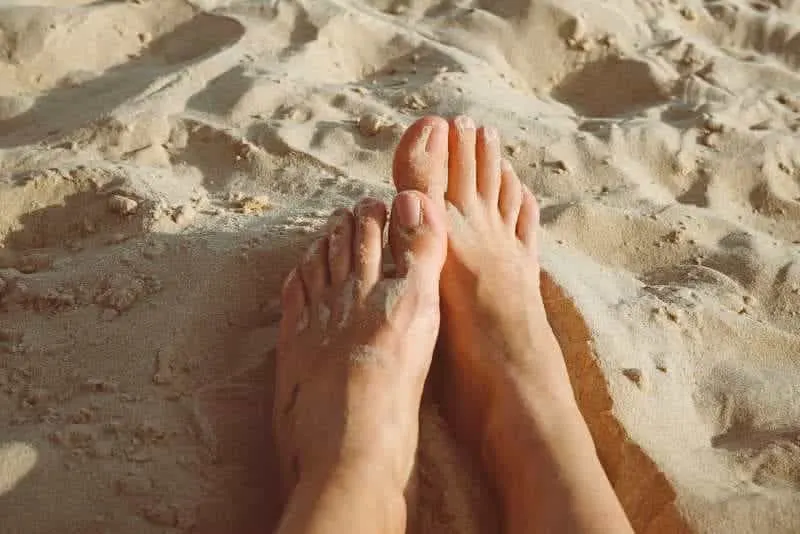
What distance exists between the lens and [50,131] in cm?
192

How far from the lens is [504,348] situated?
146cm

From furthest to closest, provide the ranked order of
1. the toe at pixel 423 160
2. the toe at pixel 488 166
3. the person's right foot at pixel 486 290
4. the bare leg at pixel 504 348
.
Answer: the toe at pixel 488 166, the toe at pixel 423 160, the person's right foot at pixel 486 290, the bare leg at pixel 504 348

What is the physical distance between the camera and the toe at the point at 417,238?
4.82 ft

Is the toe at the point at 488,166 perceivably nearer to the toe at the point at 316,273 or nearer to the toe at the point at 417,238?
the toe at the point at 417,238

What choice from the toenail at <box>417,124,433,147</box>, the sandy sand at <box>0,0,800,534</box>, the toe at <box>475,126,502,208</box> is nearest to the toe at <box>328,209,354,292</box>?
the sandy sand at <box>0,0,800,534</box>

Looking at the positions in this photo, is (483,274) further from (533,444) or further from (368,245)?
(533,444)

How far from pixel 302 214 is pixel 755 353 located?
3.25 feet

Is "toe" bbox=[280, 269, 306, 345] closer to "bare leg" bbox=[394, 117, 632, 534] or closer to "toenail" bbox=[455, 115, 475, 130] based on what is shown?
"bare leg" bbox=[394, 117, 632, 534]

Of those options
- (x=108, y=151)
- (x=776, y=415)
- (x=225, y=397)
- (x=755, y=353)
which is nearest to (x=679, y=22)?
(x=755, y=353)

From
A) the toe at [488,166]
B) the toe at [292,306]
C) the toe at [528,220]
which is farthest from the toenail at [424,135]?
the toe at [292,306]

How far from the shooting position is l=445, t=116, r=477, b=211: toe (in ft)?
5.51

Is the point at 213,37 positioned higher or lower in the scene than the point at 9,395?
higher

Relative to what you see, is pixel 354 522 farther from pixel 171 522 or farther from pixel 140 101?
pixel 140 101

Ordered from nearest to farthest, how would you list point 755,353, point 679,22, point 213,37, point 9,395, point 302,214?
point 9,395
point 755,353
point 302,214
point 213,37
point 679,22
